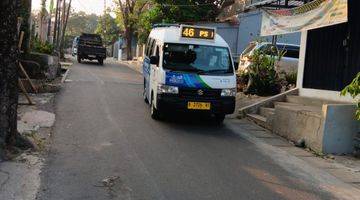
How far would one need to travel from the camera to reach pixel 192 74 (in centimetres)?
1195

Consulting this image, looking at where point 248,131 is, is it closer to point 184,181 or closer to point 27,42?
point 184,181

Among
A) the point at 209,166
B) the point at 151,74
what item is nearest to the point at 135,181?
the point at 209,166

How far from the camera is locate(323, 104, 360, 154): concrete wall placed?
399 inches

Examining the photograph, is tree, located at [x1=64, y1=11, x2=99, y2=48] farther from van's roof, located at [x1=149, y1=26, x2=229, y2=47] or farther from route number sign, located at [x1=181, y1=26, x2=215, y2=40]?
route number sign, located at [x1=181, y1=26, x2=215, y2=40]

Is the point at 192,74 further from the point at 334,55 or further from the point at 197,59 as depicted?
the point at 334,55

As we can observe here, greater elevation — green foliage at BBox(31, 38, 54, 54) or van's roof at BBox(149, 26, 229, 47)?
van's roof at BBox(149, 26, 229, 47)

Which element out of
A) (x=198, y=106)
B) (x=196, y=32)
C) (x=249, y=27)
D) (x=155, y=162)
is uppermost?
(x=249, y=27)

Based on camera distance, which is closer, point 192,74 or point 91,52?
point 192,74

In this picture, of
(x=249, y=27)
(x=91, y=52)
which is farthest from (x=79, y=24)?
(x=249, y=27)

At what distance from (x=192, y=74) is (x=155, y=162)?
3977mm

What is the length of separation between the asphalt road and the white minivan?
553 mm

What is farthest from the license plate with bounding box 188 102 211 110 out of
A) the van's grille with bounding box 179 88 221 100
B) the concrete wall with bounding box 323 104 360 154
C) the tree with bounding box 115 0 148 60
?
the tree with bounding box 115 0 148 60

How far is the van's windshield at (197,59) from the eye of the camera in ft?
40.2

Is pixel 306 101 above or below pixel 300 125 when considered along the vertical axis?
above
